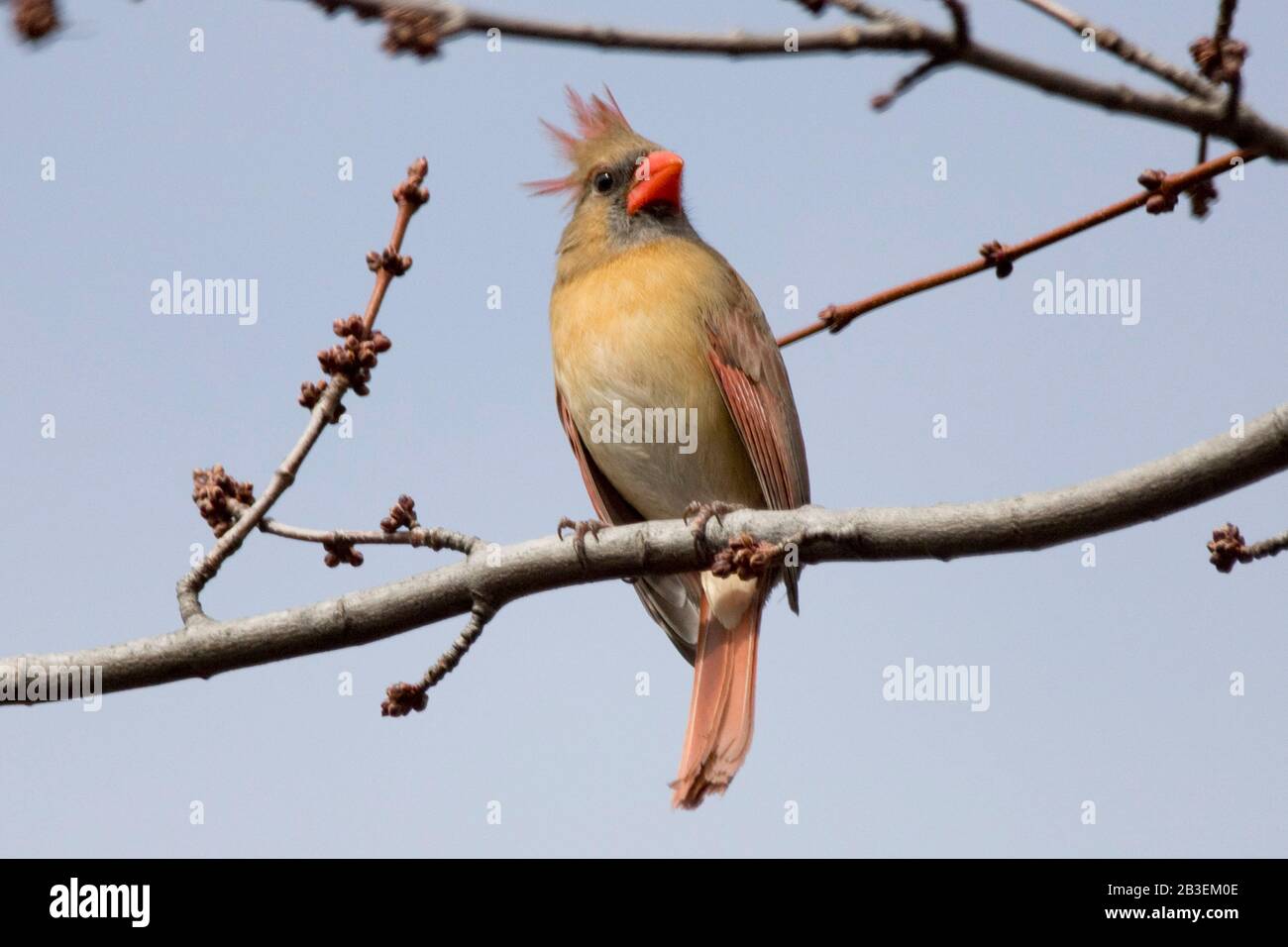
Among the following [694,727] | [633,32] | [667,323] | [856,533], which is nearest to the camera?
[633,32]

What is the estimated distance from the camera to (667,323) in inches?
197

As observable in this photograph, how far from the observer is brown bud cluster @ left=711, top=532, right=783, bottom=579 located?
3086 mm

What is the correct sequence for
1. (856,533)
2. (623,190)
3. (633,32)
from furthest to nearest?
(623,190)
(856,533)
(633,32)

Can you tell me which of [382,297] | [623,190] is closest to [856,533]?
[382,297]

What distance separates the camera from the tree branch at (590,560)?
268cm

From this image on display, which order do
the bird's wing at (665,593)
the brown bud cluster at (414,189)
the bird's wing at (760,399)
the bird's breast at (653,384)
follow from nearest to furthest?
the brown bud cluster at (414,189) < the bird's wing at (760,399) < the bird's breast at (653,384) < the bird's wing at (665,593)

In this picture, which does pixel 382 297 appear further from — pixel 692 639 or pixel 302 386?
pixel 692 639

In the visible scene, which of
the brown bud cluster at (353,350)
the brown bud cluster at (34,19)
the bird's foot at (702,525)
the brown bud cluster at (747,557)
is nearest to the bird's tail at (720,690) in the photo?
the bird's foot at (702,525)

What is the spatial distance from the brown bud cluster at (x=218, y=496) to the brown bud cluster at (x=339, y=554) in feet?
0.87

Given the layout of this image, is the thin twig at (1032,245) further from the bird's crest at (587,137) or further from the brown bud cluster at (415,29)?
the bird's crest at (587,137)

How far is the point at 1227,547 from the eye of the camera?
276cm

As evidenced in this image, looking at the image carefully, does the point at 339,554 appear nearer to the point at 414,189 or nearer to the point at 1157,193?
the point at 414,189

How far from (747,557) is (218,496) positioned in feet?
4.28

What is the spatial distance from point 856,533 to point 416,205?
3.90 ft
